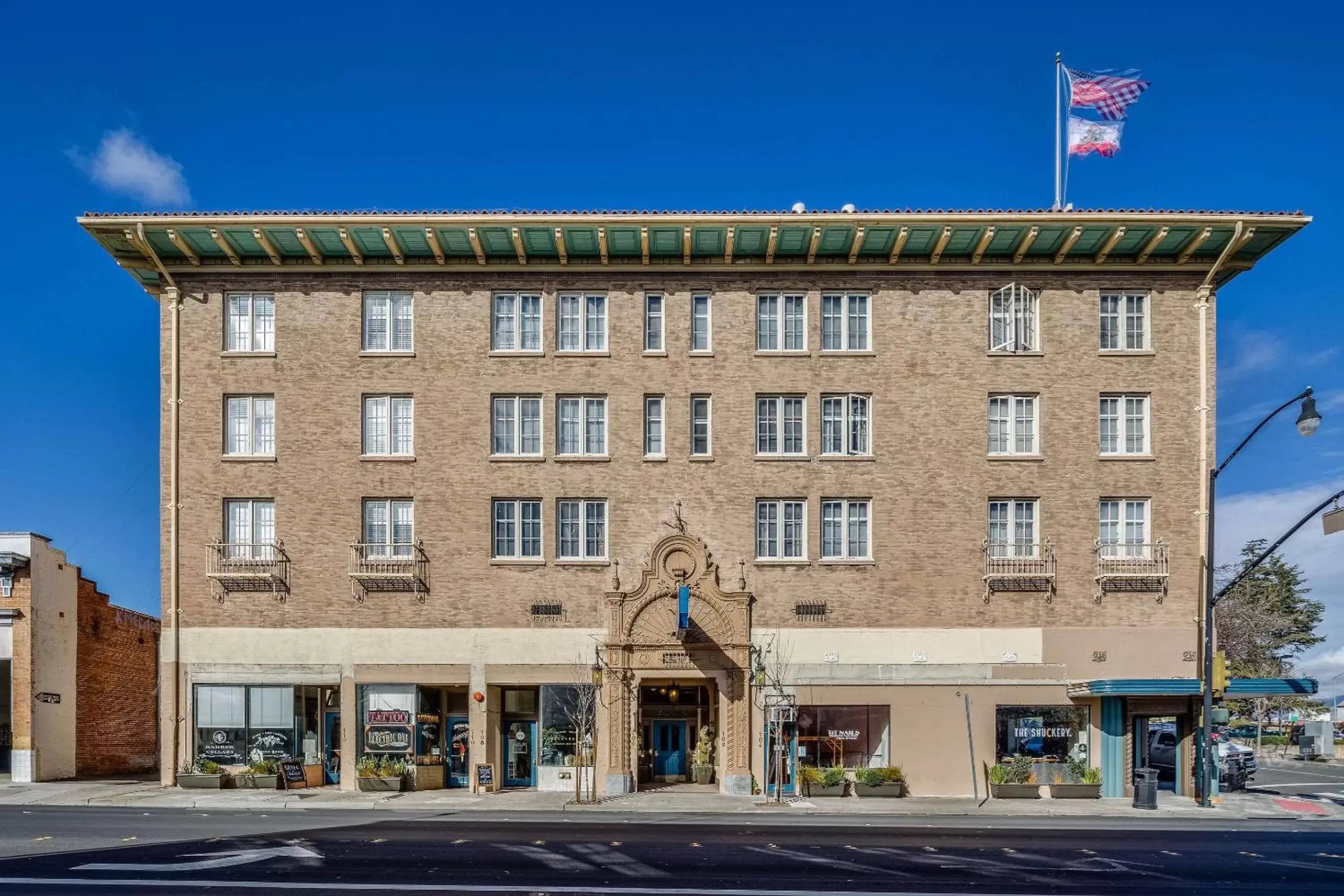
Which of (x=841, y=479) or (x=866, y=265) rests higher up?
(x=866, y=265)

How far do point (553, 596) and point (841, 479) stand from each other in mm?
9239

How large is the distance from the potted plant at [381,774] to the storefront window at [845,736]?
1157cm

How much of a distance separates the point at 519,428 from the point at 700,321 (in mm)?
6392

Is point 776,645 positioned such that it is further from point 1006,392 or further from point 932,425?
point 1006,392

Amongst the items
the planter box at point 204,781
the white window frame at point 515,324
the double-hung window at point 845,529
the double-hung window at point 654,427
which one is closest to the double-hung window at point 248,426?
the white window frame at point 515,324

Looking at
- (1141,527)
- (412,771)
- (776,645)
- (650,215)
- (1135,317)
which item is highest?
(650,215)

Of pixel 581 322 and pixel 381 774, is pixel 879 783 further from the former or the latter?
pixel 581 322

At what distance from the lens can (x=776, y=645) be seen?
113ft

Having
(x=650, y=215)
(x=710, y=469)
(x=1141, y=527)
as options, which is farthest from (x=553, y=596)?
(x=1141, y=527)

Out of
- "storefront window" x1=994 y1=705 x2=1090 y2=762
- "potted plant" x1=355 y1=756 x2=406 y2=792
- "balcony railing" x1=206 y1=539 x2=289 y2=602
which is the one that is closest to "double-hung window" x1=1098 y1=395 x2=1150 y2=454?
"storefront window" x1=994 y1=705 x2=1090 y2=762

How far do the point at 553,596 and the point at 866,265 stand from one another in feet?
44.8

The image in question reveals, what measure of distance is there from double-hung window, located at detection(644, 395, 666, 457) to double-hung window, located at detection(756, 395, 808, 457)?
2868 millimetres

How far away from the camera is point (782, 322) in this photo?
35.5m

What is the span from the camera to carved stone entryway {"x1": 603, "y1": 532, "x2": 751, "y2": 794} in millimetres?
34062
